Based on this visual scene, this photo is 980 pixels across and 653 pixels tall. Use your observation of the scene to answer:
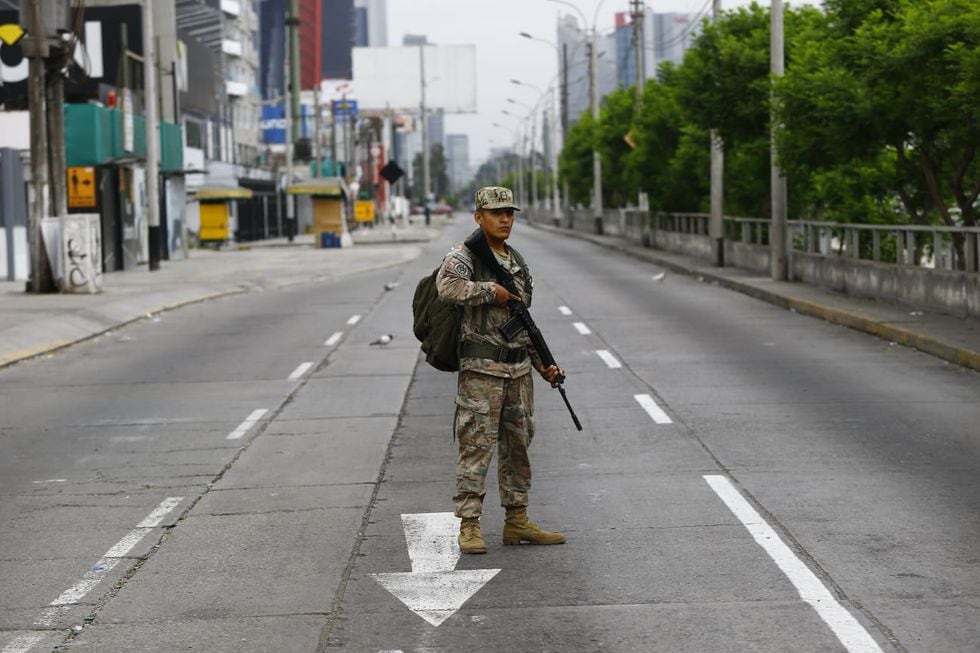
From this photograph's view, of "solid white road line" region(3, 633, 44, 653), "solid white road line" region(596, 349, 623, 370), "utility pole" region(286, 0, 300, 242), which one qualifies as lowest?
"solid white road line" region(3, 633, 44, 653)

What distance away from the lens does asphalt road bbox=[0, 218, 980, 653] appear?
6.80m

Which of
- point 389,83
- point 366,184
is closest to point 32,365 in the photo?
point 389,83

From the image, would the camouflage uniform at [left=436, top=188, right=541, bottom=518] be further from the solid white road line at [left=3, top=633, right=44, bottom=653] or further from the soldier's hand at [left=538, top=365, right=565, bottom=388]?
the solid white road line at [left=3, top=633, right=44, bottom=653]

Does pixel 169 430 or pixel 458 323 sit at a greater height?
pixel 458 323

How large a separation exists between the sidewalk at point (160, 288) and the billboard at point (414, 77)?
65.2 meters

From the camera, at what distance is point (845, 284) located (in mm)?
28141

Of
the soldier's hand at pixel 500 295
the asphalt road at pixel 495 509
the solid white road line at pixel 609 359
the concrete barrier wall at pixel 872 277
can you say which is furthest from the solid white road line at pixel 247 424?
the concrete barrier wall at pixel 872 277

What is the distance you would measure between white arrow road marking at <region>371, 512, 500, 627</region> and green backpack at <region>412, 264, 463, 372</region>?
0.99m

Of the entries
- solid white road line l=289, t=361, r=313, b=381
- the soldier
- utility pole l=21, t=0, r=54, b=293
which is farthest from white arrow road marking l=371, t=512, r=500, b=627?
utility pole l=21, t=0, r=54, b=293

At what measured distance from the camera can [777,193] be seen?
32.4 m

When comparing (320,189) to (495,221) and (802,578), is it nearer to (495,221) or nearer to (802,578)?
(495,221)

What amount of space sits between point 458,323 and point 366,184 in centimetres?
14577

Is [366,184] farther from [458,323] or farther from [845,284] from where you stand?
[458,323]

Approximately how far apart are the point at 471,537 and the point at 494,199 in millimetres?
1789
